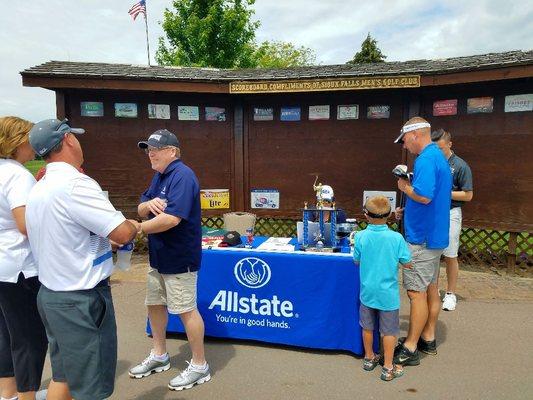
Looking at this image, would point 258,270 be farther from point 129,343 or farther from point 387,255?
point 129,343

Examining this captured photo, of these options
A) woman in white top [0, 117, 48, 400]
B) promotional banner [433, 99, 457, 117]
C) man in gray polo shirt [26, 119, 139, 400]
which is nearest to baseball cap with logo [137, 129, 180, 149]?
woman in white top [0, 117, 48, 400]

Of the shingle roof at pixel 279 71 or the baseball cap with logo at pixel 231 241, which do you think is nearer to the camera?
the baseball cap with logo at pixel 231 241

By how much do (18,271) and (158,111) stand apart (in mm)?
5759

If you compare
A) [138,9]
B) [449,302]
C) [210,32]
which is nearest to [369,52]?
[210,32]

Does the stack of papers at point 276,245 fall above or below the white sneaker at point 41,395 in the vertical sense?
above

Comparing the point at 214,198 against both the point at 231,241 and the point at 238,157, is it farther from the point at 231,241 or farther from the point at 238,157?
the point at 231,241

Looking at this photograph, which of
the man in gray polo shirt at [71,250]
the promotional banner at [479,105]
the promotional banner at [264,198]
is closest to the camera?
the man in gray polo shirt at [71,250]

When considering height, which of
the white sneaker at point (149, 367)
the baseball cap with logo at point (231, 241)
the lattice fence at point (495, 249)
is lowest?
the white sneaker at point (149, 367)

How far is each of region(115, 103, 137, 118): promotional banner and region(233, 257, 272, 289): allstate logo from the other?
5020mm

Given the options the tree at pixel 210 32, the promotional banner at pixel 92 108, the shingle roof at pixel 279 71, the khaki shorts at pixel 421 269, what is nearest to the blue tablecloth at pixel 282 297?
the khaki shorts at pixel 421 269

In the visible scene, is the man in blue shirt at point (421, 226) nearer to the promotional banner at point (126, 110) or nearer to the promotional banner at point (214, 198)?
the promotional banner at point (214, 198)

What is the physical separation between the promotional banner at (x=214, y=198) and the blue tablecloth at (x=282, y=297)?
4075 millimetres

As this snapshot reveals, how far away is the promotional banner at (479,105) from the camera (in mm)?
6373

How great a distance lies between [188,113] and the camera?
25.2 feet
